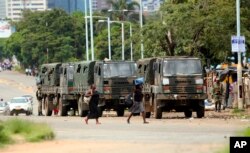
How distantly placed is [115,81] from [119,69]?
664 millimetres

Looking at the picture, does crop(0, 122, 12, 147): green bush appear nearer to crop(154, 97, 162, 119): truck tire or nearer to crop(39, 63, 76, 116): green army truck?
crop(154, 97, 162, 119): truck tire

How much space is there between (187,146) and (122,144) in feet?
6.17

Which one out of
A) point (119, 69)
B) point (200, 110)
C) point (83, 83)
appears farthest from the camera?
point (83, 83)

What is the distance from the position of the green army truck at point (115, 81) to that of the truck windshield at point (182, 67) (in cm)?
485

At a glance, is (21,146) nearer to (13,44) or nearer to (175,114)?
(175,114)

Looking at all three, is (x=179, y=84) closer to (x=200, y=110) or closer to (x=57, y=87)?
(x=200, y=110)

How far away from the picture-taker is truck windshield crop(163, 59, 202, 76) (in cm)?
4369

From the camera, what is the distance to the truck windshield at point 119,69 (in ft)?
160

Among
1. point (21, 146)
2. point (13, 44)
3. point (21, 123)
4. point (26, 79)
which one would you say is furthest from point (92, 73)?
point (13, 44)

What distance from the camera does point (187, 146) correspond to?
23484 mm

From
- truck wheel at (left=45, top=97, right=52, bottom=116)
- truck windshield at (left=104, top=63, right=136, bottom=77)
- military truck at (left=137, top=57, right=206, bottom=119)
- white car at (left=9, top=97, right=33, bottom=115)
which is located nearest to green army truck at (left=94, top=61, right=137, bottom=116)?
truck windshield at (left=104, top=63, right=136, bottom=77)

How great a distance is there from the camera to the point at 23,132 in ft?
90.5

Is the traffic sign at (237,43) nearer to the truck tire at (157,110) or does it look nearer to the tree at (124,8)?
the truck tire at (157,110)

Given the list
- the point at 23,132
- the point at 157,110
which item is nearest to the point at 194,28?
the point at 157,110
